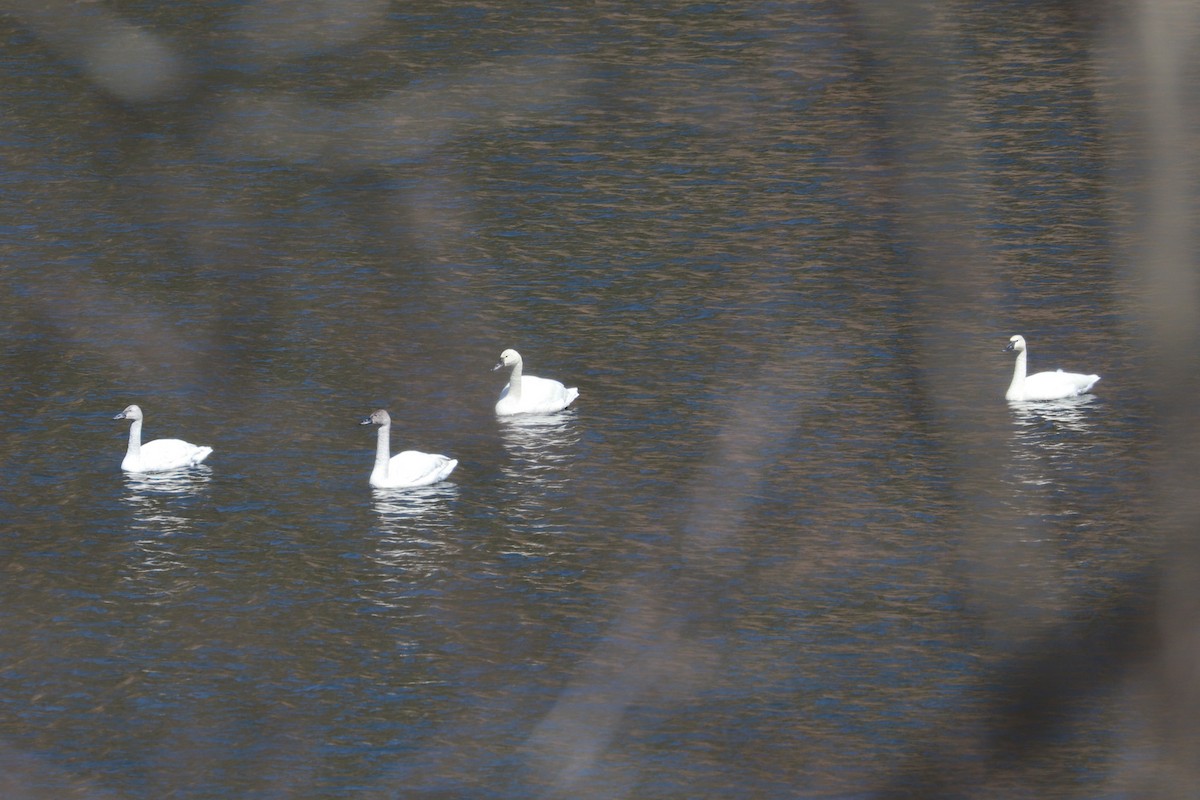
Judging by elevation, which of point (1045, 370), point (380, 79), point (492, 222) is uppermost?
point (380, 79)

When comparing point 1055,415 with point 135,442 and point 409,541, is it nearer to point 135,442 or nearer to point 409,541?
point 409,541

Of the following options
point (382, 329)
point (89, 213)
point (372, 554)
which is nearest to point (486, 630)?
point (372, 554)

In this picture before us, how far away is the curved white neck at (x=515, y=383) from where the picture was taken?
19562 mm

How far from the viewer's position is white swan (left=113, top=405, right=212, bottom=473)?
1781cm

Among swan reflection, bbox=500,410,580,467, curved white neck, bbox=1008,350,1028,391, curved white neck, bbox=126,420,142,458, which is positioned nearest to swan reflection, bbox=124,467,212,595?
curved white neck, bbox=126,420,142,458

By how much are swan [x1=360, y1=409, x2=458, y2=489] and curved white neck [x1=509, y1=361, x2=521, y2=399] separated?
1.74 m

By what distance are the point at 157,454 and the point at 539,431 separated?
3.87 metres

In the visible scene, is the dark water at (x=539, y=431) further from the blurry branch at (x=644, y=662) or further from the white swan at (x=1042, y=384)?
the white swan at (x=1042, y=384)

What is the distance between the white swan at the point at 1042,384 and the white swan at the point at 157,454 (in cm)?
834

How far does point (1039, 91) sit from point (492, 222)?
10.7 m

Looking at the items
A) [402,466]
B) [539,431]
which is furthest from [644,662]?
[539,431]

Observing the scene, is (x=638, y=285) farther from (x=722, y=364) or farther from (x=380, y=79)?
(x=380, y=79)

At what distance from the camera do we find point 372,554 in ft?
52.7

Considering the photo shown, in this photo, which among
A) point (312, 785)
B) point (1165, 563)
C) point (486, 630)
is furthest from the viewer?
point (486, 630)
